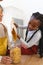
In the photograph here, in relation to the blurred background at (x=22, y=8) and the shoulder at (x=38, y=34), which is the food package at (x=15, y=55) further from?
the blurred background at (x=22, y=8)

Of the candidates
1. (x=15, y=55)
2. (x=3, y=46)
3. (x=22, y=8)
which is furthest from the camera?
(x=22, y=8)

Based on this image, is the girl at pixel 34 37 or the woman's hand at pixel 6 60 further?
the girl at pixel 34 37

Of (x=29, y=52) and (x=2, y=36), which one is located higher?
(x=2, y=36)

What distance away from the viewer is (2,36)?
49.9 inches

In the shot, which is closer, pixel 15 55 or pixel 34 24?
pixel 15 55

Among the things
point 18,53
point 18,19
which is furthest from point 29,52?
point 18,19

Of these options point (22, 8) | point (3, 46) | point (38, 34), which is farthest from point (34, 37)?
point (22, 8)

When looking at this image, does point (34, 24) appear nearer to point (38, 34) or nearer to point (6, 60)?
point (38, 34)

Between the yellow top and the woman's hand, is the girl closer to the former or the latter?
the yellow top

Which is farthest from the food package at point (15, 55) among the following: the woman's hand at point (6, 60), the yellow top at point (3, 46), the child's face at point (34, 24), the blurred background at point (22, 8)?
the blurred background at point (22, 8)

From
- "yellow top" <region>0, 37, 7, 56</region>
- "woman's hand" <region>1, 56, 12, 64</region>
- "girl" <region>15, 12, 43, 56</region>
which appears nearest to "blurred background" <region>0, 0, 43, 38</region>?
"girl" <region>15, 12, 43, 56</region>

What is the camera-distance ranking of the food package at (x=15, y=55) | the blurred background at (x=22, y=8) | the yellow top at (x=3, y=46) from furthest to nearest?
1. the blurred background at (x=22, y=8)
2. the yellow top at (x=3, y=46)
3. the food package at (x=15, y=55)

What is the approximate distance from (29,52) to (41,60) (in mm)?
164

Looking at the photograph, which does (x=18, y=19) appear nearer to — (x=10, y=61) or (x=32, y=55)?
(x=32, y=55)
